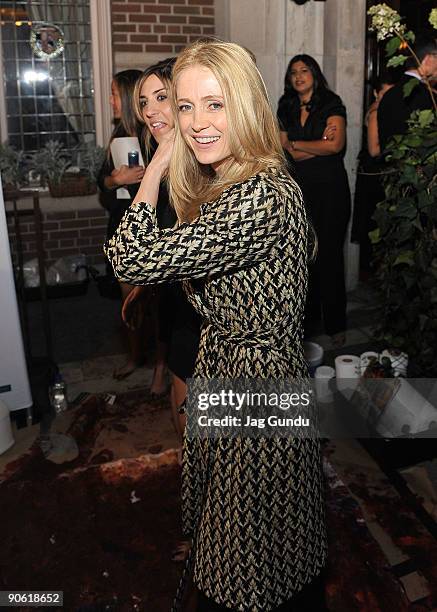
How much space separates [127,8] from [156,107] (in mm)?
4093

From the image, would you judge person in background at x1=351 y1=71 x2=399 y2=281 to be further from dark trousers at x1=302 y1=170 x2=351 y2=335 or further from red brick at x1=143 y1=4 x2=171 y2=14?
red brick at x1=143 y1=4 x2=171 y2=14

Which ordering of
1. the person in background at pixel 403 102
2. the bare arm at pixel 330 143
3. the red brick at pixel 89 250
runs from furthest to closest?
1. the red brick at pixel 89 250
2. the bare arm at pixel 330 143
3. the person in background at pixel 403 102

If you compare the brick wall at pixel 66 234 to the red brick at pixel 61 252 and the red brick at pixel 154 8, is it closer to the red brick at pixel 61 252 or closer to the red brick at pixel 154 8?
the red brick at pixel 61 252

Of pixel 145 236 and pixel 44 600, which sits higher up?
pixel 145 236

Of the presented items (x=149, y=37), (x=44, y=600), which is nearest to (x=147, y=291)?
(x=44, y=600)

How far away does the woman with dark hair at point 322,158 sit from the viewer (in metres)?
4.85

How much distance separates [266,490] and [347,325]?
386 cm

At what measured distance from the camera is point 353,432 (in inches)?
135

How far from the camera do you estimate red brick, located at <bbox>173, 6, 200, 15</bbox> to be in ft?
21.0

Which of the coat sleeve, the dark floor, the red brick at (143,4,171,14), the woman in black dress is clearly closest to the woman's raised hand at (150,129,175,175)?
the coat sleeve

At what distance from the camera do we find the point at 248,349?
68.3 inches

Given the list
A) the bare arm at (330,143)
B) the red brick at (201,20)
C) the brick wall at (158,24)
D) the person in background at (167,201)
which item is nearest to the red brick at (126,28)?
the brick wall at (158,24)

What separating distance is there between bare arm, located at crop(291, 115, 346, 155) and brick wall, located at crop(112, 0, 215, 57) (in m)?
2.37

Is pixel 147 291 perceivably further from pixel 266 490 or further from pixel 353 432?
pixel 353 432
